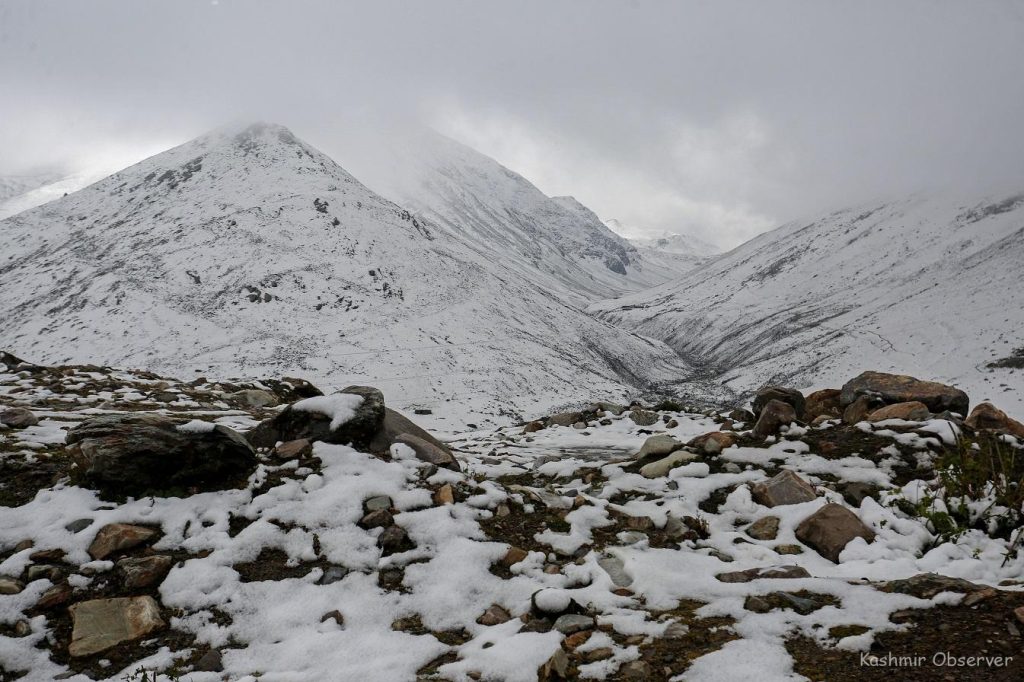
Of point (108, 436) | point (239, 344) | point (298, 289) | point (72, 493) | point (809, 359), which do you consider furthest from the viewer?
point (809, 359)

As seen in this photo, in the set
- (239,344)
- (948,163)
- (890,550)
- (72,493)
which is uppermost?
(948,163)

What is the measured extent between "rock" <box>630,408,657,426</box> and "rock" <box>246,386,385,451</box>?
35.6 ft

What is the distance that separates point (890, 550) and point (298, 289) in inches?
1955

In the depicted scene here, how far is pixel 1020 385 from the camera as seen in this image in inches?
1813

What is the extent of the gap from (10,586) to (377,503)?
4.21 metres

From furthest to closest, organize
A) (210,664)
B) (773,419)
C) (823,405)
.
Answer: (823,405)
(773,419)
(210,664)

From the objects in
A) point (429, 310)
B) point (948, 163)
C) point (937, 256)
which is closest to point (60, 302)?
point (429, 310)

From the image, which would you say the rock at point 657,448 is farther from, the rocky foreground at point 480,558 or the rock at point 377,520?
the rock at point 377,520

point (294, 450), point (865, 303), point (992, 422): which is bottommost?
point (992, 422)

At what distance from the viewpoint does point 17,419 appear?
431 inches

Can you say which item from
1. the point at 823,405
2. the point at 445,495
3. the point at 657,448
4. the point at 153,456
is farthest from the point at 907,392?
the point at 153,456

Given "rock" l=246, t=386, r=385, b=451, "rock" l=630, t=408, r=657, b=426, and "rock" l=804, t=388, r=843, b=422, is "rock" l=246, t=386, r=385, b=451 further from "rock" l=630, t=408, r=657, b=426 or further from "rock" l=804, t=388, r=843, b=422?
"rock" l=804, t=388, r=843, b=422

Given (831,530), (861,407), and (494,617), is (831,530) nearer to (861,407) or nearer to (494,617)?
(494,617)

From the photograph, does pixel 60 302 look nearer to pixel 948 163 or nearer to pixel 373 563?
pixel 373 563
